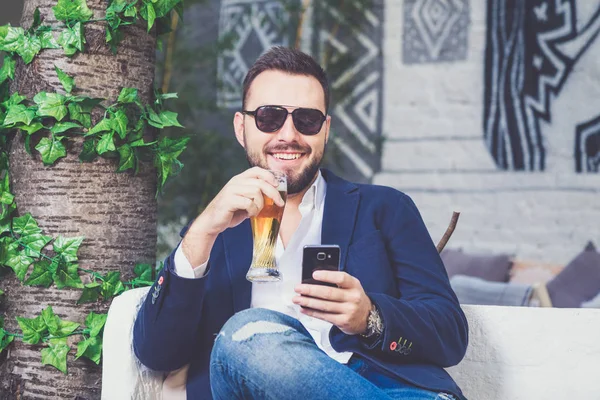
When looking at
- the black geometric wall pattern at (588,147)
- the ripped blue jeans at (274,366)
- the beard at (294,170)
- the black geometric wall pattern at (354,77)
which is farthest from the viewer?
the black geometric wall pattern at (354,77)

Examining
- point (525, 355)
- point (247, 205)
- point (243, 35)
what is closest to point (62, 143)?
point (247, 205)

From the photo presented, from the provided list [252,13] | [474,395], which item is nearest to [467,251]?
[252,13]

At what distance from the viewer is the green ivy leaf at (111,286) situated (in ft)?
6.15

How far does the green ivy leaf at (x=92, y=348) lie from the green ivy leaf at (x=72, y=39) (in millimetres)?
641

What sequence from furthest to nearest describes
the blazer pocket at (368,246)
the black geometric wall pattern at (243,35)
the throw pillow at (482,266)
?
the black geometric wall pattern at (243,35) < the throw pillow at (482,266) < the blazer pocket at (368,246)

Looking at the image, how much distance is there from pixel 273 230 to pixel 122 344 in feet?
1.25

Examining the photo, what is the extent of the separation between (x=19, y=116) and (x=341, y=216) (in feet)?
2.47

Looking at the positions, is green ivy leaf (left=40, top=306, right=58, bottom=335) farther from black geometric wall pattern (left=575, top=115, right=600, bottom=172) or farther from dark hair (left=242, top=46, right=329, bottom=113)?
black geometric wall pattern (left=575, top=115, right=600, bottom=172)

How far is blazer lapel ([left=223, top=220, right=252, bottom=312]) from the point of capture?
67.2 inches

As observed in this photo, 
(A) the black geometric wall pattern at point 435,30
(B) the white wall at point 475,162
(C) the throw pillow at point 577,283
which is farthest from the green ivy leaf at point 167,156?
(A) the black geometric wall pattern at point 435,30

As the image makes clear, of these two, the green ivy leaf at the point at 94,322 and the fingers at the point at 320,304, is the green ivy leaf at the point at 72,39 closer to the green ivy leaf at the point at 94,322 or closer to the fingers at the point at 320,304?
the green ivy leaf at the point at 94,322

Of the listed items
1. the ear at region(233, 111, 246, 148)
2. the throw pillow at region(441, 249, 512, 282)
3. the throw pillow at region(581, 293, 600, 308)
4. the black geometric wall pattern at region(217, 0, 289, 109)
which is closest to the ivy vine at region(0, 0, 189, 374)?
the ear at region(233, 111, 246, 148)

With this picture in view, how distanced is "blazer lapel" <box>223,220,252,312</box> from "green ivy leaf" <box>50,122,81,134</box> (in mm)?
419

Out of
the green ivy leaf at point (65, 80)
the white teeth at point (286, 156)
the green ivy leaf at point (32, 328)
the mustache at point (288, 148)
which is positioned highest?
the green ivy leaf at point (65, 80)
